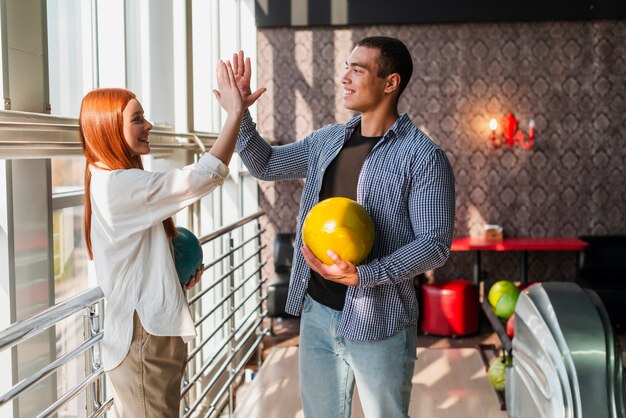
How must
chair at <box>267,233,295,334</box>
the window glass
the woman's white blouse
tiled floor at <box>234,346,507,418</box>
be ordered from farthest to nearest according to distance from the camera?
chair at <box>267,233,295,334</box> < tiled floor at <box>234,346,507,418</box> < the window glass < the woman's white blouse

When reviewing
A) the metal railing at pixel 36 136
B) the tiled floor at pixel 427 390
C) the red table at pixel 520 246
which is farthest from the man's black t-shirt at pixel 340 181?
the red table at pixel 520 246

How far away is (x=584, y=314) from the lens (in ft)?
7.17

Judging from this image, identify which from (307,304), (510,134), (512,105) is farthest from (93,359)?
(512,105)

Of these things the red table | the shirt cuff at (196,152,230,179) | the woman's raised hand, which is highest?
the woman's raised hand

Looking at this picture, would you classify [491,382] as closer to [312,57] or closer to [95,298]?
[95,298]

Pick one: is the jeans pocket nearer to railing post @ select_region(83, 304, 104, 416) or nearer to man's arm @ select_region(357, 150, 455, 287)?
man's arm @ select_region(357, 150, 455, 287)

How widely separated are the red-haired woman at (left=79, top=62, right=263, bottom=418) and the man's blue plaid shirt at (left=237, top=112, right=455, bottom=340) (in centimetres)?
39

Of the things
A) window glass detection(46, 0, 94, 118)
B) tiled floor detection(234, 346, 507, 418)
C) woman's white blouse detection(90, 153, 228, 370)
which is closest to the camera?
woman's white blouse detection(90, 153, 228, 370)

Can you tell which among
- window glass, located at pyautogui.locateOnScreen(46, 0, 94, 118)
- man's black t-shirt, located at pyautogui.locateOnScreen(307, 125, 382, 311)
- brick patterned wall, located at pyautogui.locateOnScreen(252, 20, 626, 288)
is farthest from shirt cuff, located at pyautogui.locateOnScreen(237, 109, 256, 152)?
brick patterned wall, located at pyautogui.locateOnScreen(252, 20, 626, 288)

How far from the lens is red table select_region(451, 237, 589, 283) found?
23.6 ft

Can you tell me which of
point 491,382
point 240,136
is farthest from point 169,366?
point 491,382

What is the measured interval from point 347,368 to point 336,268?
417 mm

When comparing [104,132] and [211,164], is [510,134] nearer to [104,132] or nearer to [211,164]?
[211,164]

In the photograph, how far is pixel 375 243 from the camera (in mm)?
2289
